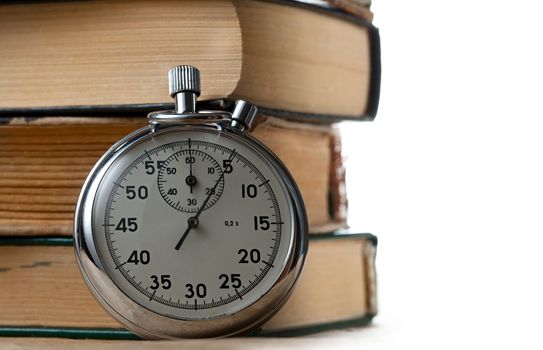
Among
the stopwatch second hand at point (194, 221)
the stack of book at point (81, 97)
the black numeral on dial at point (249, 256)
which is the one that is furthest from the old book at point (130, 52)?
the black numeral on dial at point (249, 256)

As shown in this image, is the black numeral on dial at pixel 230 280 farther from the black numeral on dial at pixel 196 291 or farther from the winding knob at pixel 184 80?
the winding knob at pixel 184 80

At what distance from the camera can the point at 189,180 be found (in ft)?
4.75

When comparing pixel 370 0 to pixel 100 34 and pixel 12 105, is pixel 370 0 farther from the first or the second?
pixel 12 105

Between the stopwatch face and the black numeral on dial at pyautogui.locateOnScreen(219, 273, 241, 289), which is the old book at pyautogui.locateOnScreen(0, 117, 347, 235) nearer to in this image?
the stopwatch face

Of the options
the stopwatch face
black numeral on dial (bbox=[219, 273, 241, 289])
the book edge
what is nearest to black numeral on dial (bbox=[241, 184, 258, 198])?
the stopwatch face

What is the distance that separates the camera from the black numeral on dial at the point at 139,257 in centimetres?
141

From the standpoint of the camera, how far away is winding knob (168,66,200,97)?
146 centimetres

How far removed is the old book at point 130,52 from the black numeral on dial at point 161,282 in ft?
1.15

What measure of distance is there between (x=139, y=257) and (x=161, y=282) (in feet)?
0.19

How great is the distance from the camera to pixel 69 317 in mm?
1610

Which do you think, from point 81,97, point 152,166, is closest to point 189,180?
point 152,166

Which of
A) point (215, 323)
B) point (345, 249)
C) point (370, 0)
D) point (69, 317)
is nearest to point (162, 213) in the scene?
point (215, 323)

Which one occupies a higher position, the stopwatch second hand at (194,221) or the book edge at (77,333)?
the stopwatch second hand at (194,221)

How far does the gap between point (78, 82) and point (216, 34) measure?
294 millimetres
